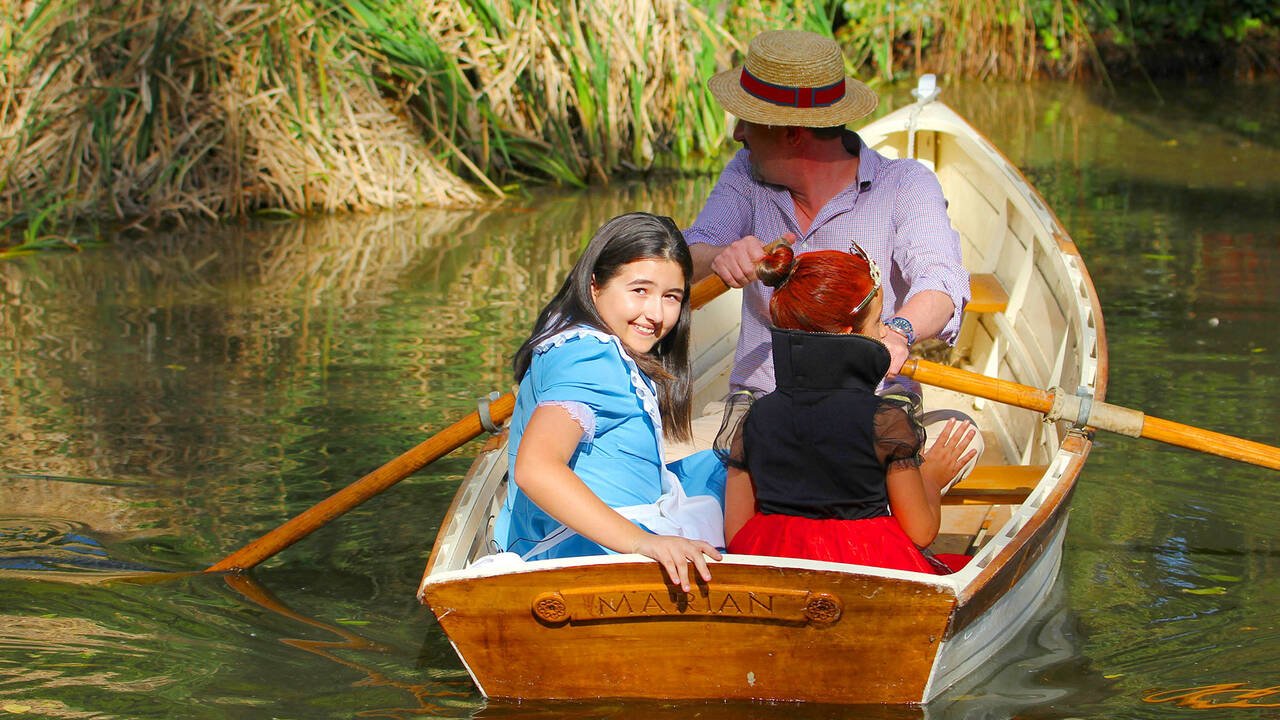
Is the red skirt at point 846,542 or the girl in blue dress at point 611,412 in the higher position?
the girl in blue dress at point 611,412

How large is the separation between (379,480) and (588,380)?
1.29 metres

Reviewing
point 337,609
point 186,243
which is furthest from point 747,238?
point 186,243

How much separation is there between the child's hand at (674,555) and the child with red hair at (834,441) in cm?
28

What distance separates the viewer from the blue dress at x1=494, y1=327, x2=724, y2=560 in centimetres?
273

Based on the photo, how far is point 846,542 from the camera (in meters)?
2.77

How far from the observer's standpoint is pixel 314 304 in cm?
691

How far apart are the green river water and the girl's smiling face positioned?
2.53ft

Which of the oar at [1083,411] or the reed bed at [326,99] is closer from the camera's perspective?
the oar at [1083,411]

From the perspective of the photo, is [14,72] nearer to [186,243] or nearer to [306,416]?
[186,243]

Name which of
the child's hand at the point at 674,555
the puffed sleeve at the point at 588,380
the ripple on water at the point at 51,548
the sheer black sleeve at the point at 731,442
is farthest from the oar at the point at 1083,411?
the ripple on water at the point at 51,548

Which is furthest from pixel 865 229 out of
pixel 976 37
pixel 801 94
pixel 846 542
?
pixel 976 37

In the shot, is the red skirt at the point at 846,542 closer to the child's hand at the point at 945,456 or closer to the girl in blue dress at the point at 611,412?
the girl in blue dress at the point at 611,412

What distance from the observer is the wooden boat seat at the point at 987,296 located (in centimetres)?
483

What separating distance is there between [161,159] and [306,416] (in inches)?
169
